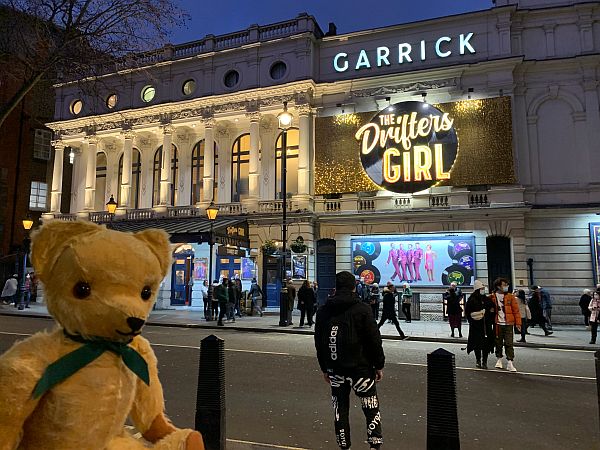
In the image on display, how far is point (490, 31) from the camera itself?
2253 centimetres

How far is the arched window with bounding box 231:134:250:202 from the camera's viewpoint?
27.1 metres

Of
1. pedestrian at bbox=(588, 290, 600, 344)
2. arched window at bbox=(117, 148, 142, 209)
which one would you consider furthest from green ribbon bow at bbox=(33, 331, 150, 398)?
arched window at bbox=(117, 148, 142, 209)

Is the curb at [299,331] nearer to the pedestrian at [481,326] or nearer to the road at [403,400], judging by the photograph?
the road at [403,400]

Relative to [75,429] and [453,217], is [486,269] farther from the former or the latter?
[75,429]

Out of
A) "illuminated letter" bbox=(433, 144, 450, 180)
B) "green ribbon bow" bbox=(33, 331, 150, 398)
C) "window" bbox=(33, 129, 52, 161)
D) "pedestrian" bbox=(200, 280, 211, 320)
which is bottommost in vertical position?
"pedestrian" bbox=(200, 280, 211, 320)

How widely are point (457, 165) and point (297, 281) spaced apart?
9.85m

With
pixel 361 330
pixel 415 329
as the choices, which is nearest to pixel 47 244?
pixel 361 330

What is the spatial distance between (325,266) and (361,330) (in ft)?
65.9

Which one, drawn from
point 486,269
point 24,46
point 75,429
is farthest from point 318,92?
point 75,429

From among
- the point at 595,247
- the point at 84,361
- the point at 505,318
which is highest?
the point at 595,247

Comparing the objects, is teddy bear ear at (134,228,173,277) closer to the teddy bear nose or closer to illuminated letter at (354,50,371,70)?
Result: the teddy bear nose

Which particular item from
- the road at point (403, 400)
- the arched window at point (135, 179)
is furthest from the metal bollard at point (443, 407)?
the arched window at point (135, 179)

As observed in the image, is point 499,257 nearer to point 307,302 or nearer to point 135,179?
point 307,302

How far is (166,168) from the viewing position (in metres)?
27.5
